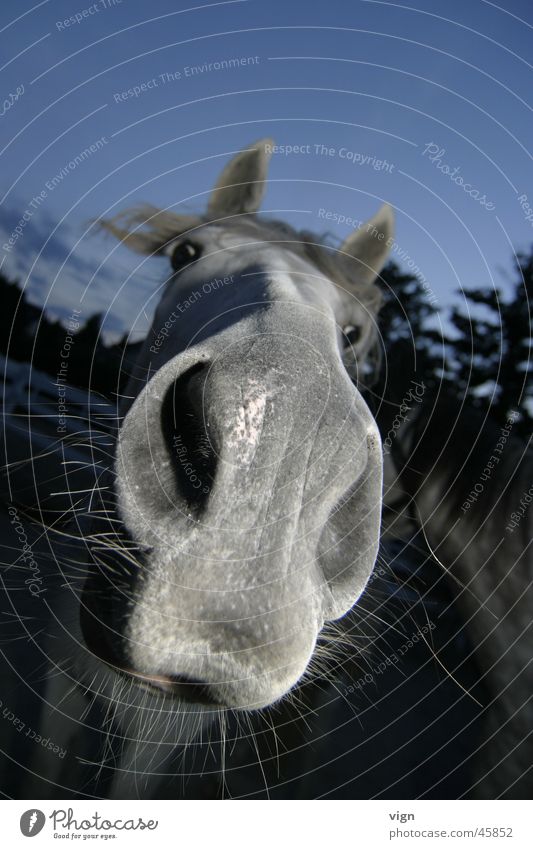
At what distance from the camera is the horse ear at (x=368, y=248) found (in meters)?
0.85

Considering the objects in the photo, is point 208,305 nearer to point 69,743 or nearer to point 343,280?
point 343,280

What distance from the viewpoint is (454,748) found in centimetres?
138

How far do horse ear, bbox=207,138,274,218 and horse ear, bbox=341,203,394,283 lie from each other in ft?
0.56

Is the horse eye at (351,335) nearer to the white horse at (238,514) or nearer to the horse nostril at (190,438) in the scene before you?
the white horse at (238,514)

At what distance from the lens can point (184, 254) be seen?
802 millimetres

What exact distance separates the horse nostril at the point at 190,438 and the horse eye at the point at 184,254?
38cm

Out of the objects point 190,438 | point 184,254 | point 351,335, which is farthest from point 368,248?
point 190,438

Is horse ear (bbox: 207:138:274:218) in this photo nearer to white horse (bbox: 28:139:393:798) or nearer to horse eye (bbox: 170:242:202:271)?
horse eye (bbox: 170:242:202:271)

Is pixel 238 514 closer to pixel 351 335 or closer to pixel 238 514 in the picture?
pixel 238 514

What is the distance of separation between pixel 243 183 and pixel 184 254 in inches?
6.0

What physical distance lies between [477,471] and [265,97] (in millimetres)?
701

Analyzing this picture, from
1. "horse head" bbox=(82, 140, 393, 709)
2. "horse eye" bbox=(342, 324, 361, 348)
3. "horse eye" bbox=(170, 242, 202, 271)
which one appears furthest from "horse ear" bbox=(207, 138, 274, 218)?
"horse head" bbox=(82, 140, 393, 709)

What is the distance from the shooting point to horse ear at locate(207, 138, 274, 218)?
0.77 m
